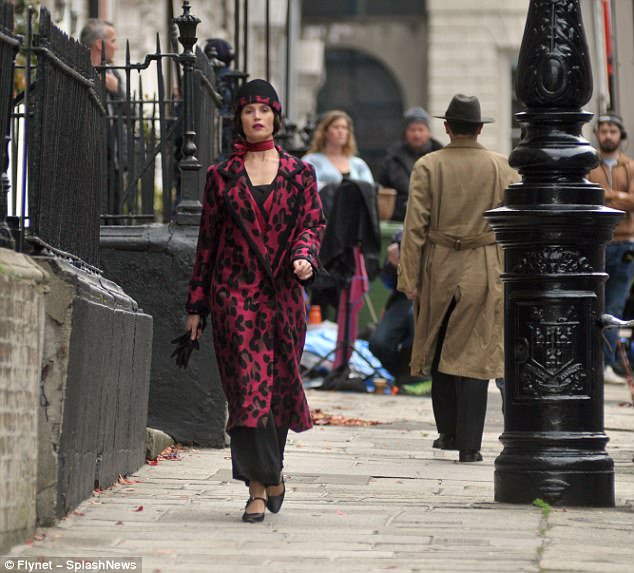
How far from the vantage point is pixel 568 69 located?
7.77 m

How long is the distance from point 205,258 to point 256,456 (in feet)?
2.76

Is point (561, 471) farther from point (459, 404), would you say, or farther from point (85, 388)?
point (459, 404)

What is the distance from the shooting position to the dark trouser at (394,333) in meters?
14.7

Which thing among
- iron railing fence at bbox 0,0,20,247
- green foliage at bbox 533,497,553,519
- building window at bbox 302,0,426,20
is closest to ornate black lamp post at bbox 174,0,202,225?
green foliage at bbox 533,497,553,519

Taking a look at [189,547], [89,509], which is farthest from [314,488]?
[189,547]

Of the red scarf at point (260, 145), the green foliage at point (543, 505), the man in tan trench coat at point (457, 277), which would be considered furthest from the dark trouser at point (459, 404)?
the red scarf at point (260, 145)

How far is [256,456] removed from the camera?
7.10 metres

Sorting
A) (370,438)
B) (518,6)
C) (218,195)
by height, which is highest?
(518,6)

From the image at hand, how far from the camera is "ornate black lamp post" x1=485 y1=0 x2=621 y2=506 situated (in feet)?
24.8

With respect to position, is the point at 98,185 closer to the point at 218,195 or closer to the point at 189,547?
the point at 218,195

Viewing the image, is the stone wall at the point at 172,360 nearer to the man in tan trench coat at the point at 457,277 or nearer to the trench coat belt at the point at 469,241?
the man in tan trench coat at the point at 457,277

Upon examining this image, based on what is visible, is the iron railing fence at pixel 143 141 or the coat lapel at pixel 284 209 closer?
the coat lapel at pixel 284 209

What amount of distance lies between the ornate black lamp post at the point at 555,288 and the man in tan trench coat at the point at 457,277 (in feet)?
6.80

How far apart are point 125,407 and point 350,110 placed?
41.3 meters
